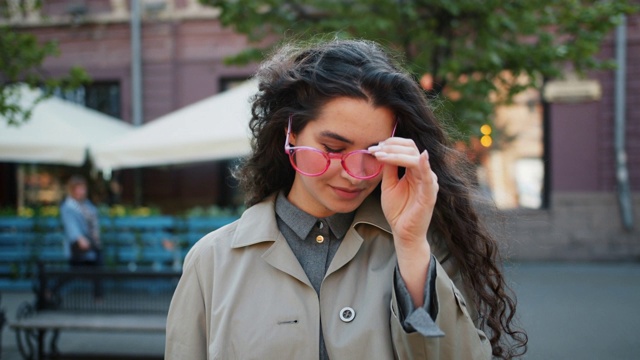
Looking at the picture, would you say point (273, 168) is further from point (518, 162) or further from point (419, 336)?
point (518, 162)

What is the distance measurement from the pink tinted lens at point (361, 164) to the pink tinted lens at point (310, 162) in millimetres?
67

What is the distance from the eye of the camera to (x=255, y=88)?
782 centimetres

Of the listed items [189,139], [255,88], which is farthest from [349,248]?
[189,139]

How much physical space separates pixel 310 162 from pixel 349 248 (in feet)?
0.88

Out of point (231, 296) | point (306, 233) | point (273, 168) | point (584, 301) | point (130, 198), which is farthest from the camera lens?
point (130, 198)

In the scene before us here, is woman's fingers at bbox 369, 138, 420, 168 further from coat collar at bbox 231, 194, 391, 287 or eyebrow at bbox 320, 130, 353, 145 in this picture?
coat collar at bbox 231, 194, 391, 287

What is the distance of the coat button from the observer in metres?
1.72

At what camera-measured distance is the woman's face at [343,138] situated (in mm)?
1734

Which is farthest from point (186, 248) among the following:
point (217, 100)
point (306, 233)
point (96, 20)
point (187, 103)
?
point (306, 233)

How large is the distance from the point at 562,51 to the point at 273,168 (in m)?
5.56

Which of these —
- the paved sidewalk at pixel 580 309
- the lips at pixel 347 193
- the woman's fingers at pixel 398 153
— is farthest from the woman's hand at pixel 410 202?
the paved sidewalk at pixel 580 309

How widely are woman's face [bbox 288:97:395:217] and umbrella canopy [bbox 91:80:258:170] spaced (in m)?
6.10

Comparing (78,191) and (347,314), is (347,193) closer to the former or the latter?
(347,314)

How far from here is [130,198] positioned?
13062 mm
